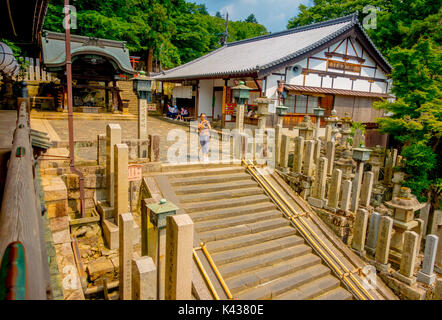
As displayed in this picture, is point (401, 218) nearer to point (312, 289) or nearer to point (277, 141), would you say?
point (312, 289)

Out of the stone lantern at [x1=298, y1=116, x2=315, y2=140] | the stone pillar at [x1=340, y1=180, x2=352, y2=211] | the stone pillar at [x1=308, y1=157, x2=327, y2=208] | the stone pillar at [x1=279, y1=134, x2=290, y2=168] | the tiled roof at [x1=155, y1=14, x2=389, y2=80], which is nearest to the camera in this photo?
the stone pillar at [x1=340, y1=180, x2=352, y2=211]

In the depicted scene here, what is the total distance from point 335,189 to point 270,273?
3221 millimetres

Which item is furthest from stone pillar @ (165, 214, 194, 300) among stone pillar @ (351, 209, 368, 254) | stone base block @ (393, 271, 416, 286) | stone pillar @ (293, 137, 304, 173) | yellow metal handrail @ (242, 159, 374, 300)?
stone pillar @ (293, 137, 304, 173)

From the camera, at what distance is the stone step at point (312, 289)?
6.09m

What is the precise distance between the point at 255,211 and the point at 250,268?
6.27 feet

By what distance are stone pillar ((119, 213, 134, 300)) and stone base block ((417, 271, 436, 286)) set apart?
6.52 meters

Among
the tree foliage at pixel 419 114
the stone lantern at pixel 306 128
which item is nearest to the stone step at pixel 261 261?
the stone lantern at pixel 306 128

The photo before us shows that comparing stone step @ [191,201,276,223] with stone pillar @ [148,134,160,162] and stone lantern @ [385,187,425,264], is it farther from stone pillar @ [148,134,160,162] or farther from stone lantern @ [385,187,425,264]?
stone lantern @ [385,187,425,264]

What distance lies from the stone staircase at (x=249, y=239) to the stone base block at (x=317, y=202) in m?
1.21

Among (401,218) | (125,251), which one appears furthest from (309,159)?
(125,251)

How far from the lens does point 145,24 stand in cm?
2639

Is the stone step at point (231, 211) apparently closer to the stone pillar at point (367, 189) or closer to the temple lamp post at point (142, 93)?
the stone pillar at point (367, 189)

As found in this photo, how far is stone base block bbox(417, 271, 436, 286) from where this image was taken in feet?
21.9

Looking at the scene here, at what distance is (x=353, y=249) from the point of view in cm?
753
